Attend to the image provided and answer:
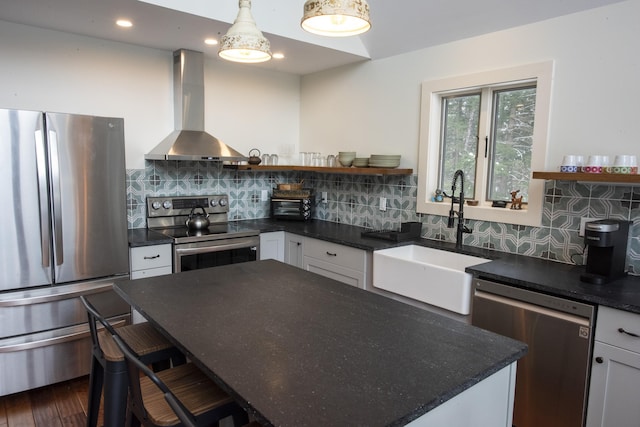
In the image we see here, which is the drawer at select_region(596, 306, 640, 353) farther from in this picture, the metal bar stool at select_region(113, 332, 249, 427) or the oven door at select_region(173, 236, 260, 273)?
the oven door at select_region(173, 236, 260, 273)

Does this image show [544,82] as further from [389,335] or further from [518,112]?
[389,335]

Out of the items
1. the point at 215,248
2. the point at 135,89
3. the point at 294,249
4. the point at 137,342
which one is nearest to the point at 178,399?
the point at 137,342

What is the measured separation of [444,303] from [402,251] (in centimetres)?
67

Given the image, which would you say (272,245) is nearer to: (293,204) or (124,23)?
(293,204)

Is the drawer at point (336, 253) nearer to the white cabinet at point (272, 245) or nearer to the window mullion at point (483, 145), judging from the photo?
the white cabinet at point (272, 245)

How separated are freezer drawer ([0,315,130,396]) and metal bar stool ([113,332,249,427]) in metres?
1.45

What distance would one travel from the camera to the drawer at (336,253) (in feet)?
10.4

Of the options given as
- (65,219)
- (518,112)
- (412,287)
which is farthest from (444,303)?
(65,219)

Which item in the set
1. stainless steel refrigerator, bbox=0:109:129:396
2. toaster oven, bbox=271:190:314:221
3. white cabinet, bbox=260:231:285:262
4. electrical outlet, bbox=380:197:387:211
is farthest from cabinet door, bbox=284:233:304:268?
stainless steel refrigerator, bbox=0:109:129:396

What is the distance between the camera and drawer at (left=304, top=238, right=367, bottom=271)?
3.16 metres

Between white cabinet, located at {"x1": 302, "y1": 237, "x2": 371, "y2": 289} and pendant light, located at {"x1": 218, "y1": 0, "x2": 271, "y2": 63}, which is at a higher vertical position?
pendant light, located at {"x1": 218, "y1": 0, "x2": 271, "y2": 63}

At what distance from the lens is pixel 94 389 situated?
6.24 ft

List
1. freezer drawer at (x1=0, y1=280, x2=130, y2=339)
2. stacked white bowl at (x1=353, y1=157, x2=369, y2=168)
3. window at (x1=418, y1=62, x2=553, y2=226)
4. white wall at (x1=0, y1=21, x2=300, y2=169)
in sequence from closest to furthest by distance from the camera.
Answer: freezer drawer at (x1=0, y1=280, x2=130, y2=339) → window at (x1=418, y1=62, x2=553, y2=226) → white wall at (x1=0, y1=21, x2=300, y2=169) → stacked white bowl at (x1=353, y1=157, x2=369, y2=168)

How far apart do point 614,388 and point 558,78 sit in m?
1.74
